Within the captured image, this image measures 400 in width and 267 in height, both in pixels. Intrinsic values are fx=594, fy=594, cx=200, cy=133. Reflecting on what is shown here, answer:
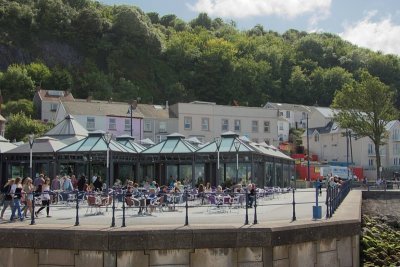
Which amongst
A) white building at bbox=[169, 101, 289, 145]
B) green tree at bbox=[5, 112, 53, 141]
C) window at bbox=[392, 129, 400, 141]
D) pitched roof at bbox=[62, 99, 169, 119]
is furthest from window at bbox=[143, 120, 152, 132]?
window at bbox=[392, 129, 400, 141]

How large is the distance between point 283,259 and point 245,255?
1.08 m

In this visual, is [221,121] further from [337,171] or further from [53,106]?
[53,106]

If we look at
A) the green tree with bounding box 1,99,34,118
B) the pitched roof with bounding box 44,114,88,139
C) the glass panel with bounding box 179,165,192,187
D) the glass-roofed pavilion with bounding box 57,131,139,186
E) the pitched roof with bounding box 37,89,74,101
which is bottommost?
the glass panel with bounding box 179,165,192,187

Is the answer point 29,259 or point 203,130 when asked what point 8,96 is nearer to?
point 203,130

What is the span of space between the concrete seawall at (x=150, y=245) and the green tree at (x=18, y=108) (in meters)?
70.9

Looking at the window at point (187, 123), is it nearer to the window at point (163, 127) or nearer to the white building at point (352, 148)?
the window at point (163, 127)

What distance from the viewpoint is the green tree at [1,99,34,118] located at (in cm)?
8327

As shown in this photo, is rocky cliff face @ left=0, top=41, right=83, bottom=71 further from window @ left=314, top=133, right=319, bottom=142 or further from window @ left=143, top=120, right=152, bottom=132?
window @ left=314, top=133, right=319, bottom=142

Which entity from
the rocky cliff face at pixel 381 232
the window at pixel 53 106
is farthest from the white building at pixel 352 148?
the rocky cliff face at pixel 381 232

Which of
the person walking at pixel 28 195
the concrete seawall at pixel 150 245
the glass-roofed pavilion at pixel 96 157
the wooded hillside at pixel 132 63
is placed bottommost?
the concrete seawall at pixel 150 245

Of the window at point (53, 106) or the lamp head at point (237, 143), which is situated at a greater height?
the window at point (53, 106)

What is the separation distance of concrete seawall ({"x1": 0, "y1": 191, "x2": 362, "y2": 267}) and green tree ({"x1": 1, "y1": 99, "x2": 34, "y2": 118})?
70901 mm

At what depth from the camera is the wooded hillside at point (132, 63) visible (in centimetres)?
10975

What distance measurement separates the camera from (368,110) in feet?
201
